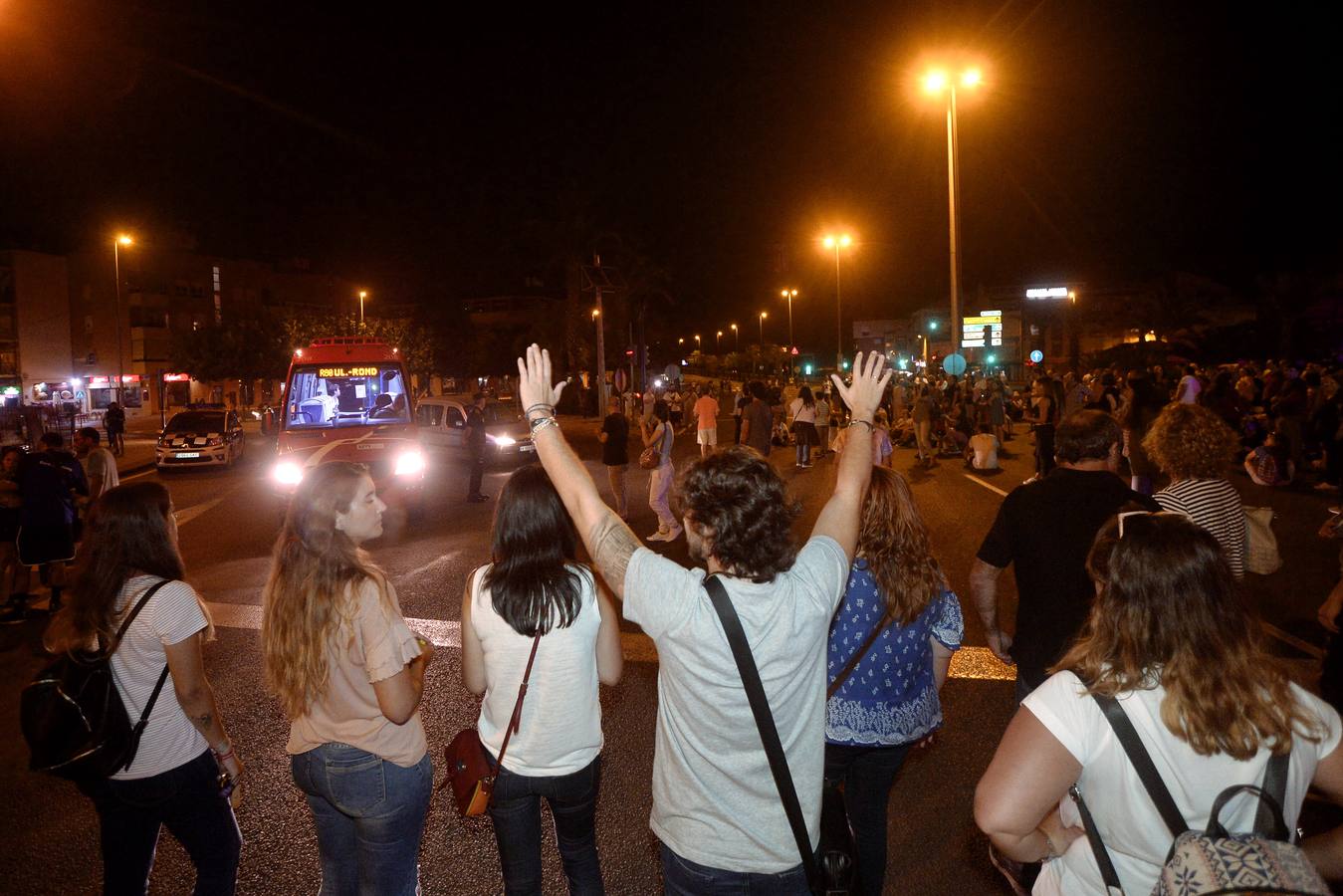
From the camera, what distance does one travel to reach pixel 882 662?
309 cm

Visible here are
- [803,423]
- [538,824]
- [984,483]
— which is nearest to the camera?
[538,824]

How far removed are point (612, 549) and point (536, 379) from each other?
30.8 inches

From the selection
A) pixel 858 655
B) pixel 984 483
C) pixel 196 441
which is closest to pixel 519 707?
pixel 858 655

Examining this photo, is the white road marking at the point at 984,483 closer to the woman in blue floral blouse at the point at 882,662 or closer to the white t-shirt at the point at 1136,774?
the woman in blue floral blouse at the point at 882,662

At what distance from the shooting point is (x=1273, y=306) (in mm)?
41281

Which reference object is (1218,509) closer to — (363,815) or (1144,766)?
(1144,766)

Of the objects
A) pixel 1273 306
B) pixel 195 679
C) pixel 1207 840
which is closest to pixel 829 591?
pixel 1207 840

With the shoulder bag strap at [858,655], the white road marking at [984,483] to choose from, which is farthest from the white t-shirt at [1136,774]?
the white road marking at [984,483]

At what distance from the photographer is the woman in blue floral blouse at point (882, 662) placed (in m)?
3.07

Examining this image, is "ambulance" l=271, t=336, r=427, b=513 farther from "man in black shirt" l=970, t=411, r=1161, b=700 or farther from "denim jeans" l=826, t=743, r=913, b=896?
"denim jeans" l=826, t=743, r=913, b=896

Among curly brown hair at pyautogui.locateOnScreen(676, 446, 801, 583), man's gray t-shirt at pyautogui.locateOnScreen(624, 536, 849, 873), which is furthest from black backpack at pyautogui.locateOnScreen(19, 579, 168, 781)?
curly brown hair at pyautogui.locateOnScreen(676, 446, 801, 583)

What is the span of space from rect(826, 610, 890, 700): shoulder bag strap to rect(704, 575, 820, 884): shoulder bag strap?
3.00 feet

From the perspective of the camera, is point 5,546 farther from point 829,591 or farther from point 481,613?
point 829,591

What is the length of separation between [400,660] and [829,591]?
55.8 inches
